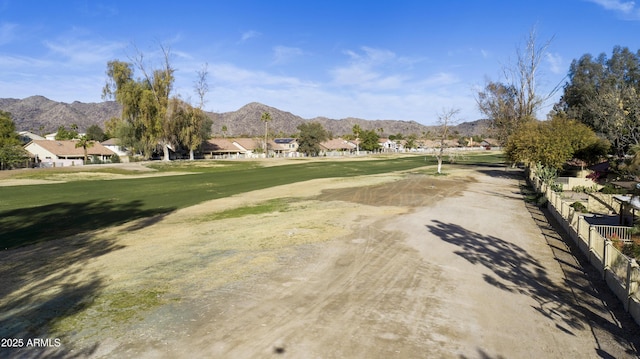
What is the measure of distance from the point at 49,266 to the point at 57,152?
88.6 m

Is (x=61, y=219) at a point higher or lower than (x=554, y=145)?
lower

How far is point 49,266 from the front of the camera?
13344 millimetres

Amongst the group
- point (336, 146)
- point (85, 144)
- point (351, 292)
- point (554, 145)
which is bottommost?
point (351, 292)

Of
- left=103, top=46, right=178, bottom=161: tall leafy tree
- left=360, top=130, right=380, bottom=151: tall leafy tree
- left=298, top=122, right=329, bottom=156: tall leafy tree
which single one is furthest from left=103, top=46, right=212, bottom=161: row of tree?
left=360, top=130, right=380, bottom=151: tall leafy tree

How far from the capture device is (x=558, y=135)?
41156 millimetres

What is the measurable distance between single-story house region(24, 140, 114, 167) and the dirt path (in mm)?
78116

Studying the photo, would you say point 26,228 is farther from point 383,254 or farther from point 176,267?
point 383,254

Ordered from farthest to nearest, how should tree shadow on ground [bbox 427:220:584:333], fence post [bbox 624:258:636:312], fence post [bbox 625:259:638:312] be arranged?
tree shadow on ground [bbox 427:220:584:333], fence post [bbox 624:258:636:312], fence post [bbox 625:259:638:312]

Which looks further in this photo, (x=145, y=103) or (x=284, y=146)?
(x=284, y=146)

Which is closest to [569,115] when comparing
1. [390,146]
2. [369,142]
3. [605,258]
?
[605,258]

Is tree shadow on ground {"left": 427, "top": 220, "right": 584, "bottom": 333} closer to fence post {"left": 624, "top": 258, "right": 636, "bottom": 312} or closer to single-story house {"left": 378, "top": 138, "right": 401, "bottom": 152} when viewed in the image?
fence post {"left": 624, "top": 258, "right": 636, "bottom": 312}

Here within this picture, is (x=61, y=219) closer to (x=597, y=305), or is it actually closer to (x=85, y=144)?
(x=597, y=305)

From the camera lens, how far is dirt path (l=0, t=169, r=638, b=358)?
7.84 meters

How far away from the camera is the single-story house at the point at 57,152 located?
83312 millimetres
